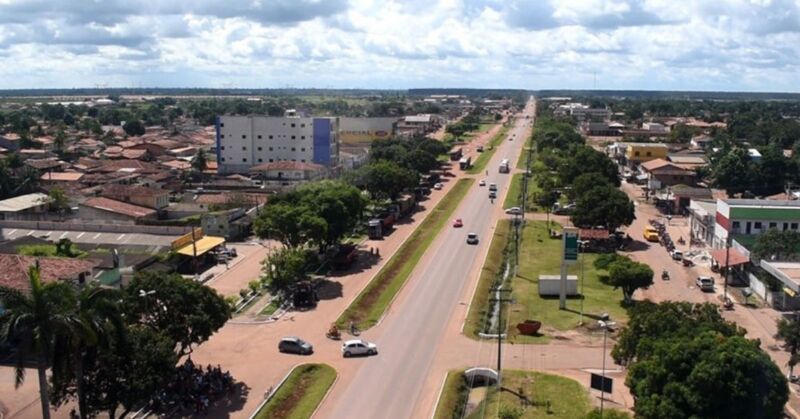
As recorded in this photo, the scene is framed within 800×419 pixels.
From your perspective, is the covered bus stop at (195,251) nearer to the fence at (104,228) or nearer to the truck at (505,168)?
the fence at (104,228)

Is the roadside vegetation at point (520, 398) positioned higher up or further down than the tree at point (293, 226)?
further down

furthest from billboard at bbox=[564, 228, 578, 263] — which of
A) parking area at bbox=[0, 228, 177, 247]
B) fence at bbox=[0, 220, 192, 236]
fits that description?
fence at bbox=[0, 220, 192, 236]

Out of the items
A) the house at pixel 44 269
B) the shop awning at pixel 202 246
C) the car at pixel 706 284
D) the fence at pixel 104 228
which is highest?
the house at pixel 44 269

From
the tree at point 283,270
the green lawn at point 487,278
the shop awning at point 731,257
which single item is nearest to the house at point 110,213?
the tree at point 283,270

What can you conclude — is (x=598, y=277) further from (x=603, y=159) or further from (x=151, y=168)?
(x=151, y=168)

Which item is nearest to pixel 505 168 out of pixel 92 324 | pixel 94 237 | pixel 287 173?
pixel 287 173

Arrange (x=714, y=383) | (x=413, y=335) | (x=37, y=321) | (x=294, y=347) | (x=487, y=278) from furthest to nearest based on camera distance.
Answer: (x=487, y=278) < (x=413, y=335) < (x=294, y=347) < (x=714, y=383) < (x=37, y=321)

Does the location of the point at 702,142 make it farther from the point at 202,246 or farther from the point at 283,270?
the point at 283,270
